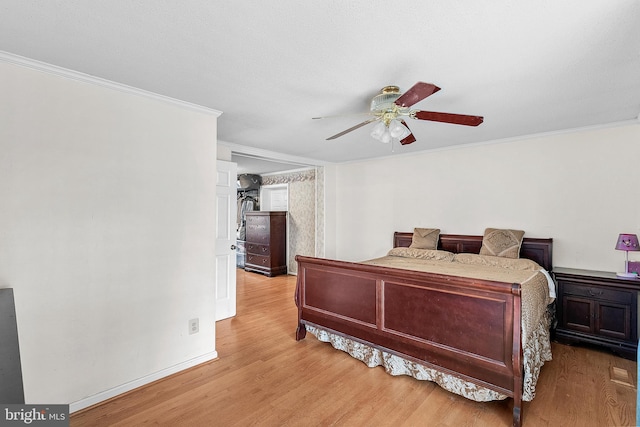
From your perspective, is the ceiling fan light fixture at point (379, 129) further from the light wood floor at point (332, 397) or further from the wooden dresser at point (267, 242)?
the wooden dresser at point (267, 242)

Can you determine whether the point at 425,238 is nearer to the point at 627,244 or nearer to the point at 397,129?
the point at 627,244

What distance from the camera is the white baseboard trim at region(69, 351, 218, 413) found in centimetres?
212

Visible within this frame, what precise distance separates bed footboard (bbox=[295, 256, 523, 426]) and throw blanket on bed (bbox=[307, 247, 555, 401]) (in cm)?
14

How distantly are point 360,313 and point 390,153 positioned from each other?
116 inches

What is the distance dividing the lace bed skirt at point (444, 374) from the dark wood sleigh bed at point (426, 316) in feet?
0.36

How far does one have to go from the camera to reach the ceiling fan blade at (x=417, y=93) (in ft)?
5.48

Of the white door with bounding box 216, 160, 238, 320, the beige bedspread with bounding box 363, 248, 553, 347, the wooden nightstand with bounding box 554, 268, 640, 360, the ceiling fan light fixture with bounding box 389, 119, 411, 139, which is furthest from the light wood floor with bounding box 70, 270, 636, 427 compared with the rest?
the ceiling fan light fixture with bounding box 389, 119, 411, 139

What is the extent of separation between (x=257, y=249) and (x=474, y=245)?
4.48 metres

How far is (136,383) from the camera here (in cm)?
236

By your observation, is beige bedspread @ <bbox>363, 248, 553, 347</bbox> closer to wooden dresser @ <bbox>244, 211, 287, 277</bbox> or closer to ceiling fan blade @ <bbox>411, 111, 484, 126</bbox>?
ceiling fan blade @ <bbox>411, 111, 484, 126</bbox>

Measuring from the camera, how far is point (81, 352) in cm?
213

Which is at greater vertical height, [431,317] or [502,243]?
[502,243]

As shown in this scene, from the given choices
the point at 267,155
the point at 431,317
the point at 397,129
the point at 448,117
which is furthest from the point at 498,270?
the point at 267,155

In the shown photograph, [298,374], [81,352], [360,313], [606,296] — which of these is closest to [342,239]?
[360,313]
